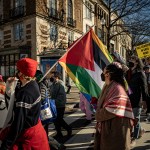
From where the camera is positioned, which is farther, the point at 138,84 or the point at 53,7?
the point at 53,7

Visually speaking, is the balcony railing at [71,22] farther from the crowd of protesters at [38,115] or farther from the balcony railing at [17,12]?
the crowd of protesters at [38,115]

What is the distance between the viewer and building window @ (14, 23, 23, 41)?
2742cm

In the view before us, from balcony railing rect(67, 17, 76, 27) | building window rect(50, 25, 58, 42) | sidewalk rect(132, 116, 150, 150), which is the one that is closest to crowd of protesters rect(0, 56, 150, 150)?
sidewalk rect(132, 116, 150, 150)

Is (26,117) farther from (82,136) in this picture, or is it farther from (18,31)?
(18,31)

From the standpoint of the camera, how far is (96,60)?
5.19 m

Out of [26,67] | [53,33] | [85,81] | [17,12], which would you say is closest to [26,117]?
[26,67]

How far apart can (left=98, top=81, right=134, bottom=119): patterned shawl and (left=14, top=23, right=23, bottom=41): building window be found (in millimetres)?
24516

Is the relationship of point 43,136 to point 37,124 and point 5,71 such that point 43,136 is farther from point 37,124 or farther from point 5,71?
point 5,71

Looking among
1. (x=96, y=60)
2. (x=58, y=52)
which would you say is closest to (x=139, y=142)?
(x=96, y=60)

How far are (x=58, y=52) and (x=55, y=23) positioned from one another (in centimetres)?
887

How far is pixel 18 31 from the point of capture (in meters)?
27.8

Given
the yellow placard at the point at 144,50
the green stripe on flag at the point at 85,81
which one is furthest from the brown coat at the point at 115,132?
the yellow placard at the point at 144,50

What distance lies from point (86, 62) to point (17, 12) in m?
23.9

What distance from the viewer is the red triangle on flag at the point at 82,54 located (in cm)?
510
